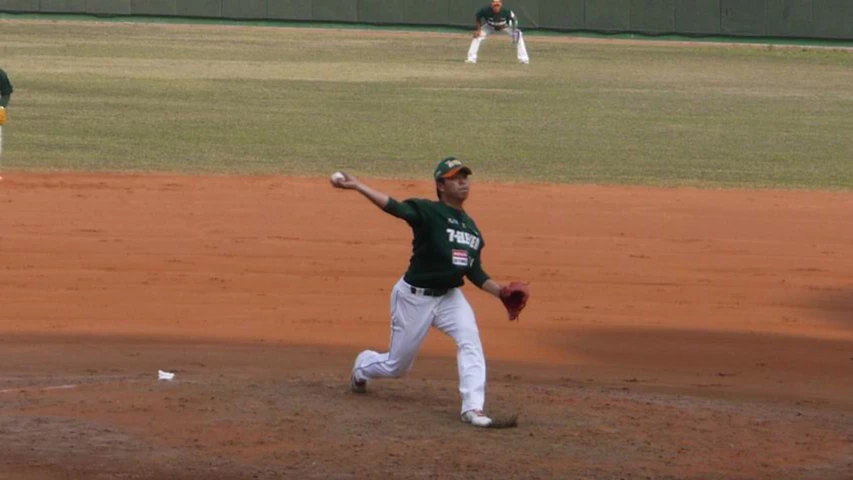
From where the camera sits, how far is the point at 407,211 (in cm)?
827

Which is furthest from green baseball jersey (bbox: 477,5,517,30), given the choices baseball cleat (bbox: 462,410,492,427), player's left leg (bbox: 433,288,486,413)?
baseball cleat (bbox: 462,410,492,427)

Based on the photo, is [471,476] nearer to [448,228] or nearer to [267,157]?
[448,228]

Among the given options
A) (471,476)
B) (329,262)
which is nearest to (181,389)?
(471,476)

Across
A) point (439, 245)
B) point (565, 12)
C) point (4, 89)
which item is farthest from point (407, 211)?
point (565, 12)

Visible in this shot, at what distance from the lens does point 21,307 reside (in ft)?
40.4

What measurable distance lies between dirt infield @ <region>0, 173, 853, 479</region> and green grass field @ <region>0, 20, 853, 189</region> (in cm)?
238

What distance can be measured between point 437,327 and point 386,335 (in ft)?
10.4

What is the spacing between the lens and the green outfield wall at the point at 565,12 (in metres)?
48.6

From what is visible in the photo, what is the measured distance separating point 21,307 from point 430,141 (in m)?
11.9

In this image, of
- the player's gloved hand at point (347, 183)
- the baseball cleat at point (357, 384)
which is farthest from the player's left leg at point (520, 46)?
the player's gloved hand at point (347, 183)

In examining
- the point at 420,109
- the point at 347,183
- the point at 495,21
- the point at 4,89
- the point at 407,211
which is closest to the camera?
the point at 347,183

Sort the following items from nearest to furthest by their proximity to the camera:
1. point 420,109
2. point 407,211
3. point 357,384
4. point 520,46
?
point 407,211 < point 357,384 < point 420,109 < point 520,46

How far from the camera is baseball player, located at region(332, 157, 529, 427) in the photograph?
8273mm

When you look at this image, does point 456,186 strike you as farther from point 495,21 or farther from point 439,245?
point 495,21
